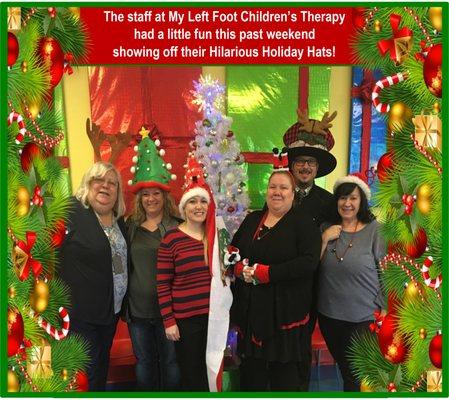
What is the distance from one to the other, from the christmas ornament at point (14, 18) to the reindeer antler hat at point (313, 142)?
1688 mm

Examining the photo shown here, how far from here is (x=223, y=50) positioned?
214cm

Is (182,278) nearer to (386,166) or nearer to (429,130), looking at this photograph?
(386,166)

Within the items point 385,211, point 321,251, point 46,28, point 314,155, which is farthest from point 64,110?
point 385,211

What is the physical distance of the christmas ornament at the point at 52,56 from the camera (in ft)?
6.89

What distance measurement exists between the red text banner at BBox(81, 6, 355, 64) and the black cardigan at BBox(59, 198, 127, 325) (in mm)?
827

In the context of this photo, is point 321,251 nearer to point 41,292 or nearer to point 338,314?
point 338,314

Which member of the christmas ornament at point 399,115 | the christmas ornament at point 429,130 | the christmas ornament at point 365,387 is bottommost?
the christmas ornament at point 365,387

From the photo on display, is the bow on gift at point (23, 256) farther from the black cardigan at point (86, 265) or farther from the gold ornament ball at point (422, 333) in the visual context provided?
the gold ornament ball at point (422, 333)

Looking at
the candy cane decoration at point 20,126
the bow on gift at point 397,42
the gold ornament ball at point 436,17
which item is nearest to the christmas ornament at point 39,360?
the candy cane decoration at point 20,126

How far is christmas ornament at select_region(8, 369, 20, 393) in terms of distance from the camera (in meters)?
2.20

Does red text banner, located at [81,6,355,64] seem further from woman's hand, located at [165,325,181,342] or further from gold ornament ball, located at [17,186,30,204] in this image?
woman's hand, located at [165,325,181,342]

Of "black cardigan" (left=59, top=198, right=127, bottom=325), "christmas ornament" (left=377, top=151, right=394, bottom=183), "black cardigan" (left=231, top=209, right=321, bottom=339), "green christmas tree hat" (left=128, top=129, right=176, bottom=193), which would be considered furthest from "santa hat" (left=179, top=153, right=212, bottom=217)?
"christmas ornament" (left=377, top=151, right=394, bottom=183)

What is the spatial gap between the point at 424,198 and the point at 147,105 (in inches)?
89.8

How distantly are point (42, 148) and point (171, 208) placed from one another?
80 centimetres
